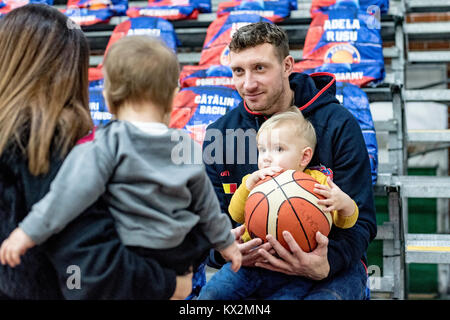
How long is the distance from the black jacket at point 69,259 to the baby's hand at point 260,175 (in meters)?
0.49

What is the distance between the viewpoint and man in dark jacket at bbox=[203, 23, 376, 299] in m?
1.56

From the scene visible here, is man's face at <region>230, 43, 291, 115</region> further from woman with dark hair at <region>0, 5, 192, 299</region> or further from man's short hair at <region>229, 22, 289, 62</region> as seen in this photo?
woman with dark hair at <region>0, 5, 192, 299</region>

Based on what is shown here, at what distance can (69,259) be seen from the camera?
105cm

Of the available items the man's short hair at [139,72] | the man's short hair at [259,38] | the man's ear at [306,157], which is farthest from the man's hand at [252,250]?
the man's short hair at [259,38]

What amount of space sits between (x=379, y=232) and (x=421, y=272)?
1765 millimetres

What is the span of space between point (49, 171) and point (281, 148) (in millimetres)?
718

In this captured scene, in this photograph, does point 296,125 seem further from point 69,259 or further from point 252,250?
point 69,259

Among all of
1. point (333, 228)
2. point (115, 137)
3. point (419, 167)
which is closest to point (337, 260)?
point (333, 228)

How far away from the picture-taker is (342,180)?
1.67 meters

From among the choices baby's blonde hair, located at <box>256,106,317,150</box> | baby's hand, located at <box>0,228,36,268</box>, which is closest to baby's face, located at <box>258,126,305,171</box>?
baby's blonde hair, located at <box>256,106,317,150</box>

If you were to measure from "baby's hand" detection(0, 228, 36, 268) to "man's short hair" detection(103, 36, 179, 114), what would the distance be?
361 millimetres

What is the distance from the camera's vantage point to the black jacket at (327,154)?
5.25ft

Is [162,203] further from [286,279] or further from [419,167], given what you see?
[419,167]

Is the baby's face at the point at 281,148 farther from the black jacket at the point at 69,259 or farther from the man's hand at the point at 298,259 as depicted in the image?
the black jacket at the point at 69,259
